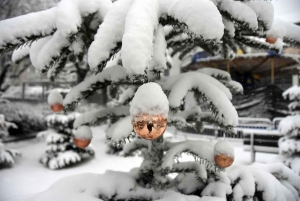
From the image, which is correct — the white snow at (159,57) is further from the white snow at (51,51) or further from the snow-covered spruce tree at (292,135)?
the snow-covered spruce tree at (292,135)

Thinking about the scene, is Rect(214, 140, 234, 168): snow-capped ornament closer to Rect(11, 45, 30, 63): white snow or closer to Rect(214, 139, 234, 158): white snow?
Rect(214, 139, 234, 158): white snow

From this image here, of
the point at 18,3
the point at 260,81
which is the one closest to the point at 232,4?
the point at 18,3

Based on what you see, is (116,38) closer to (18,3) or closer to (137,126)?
(137,126)

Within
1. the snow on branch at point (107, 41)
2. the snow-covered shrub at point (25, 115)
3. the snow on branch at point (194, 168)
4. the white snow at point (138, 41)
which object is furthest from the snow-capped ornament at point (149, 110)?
the snow-covered shrub at point (25, 115)

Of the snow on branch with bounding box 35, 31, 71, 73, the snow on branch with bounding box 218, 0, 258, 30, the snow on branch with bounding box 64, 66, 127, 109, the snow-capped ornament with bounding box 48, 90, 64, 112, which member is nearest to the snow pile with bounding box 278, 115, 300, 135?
the snow on branch with bounding box 218, 0, 258, 30

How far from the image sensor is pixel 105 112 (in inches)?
79.5

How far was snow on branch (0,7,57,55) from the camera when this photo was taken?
1.36 m

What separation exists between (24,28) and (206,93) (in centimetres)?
124

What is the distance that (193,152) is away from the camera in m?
1.83

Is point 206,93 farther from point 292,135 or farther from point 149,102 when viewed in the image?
point 292,135

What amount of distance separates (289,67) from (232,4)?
13344mm

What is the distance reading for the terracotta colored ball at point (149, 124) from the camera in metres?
0.96

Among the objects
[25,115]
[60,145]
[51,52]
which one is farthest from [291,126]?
[25,115]

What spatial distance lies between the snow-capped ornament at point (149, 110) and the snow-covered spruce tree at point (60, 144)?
642 cm
